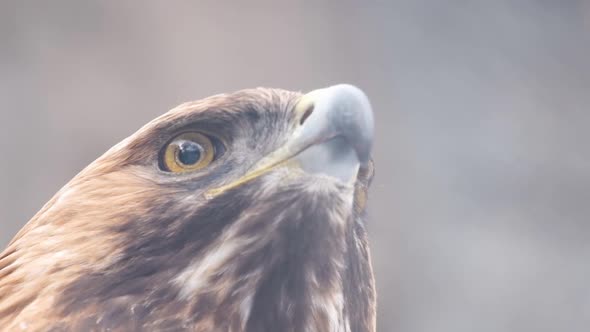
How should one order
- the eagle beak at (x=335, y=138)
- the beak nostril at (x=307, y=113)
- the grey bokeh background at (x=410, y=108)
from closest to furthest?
the eagle beak at (x=335, y=138), the beak nostril at (x=307, y=113), the grey bokeh background at (x=410, y=108)

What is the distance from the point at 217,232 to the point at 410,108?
365cm

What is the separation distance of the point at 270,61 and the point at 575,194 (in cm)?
194

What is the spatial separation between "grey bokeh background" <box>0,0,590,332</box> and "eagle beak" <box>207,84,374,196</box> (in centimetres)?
317

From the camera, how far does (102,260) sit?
1.84 meters

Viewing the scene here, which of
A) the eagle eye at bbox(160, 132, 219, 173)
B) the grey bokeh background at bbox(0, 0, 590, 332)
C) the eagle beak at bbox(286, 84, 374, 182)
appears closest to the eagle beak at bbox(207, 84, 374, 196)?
the eagle beak at bbox(286, 84, 374, 182)

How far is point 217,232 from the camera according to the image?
1.86 metres

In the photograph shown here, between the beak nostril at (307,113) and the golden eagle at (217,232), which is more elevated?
the beak nostril at (307,113)

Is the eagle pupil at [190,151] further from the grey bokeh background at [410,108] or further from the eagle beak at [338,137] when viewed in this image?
the grey bokeh background at [410,108]

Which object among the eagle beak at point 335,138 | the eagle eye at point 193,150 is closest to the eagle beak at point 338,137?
the eagle beak at point 335,138

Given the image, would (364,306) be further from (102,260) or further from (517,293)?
(517,293)

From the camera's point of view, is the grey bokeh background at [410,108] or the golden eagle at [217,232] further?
the grey bokeh background at [410,108]

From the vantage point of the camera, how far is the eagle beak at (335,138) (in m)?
1.76

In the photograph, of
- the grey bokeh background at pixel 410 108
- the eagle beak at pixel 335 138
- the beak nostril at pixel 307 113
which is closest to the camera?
the eagle beak at pixel 335 138

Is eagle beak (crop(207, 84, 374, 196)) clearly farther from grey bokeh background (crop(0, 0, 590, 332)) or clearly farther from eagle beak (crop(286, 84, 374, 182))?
grey bokeh background (crop(0, 0, 590, 332))
